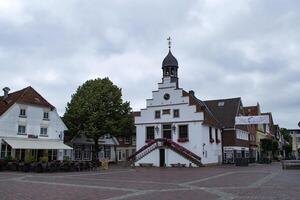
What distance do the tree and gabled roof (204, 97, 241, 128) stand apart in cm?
1421

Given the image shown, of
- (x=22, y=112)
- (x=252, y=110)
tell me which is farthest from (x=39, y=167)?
(x=252, y=110)

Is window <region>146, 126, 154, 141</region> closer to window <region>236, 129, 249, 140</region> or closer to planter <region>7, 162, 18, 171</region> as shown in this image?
window <region>236, 129, 249, 140</region>

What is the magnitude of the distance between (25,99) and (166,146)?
1771cm

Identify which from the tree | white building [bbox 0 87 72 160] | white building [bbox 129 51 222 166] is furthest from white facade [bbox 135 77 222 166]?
white building [bbox 0 87 72 160]

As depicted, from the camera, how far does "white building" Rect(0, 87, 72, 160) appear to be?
132 ft

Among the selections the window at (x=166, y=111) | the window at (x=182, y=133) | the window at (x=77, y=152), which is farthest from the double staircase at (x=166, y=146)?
the window at (x=77, y=152)

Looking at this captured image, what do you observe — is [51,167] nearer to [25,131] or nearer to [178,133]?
[25,131]

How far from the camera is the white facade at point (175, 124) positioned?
4428 centimetres

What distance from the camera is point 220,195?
14.8 meters

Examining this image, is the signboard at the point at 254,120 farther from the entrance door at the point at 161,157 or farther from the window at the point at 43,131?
the window at the point at 43,131

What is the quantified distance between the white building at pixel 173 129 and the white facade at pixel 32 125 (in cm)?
1021

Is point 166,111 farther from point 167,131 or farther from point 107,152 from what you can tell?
point 107,152

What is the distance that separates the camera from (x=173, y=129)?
150ft

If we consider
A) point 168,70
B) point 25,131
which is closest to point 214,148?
point 168,70
